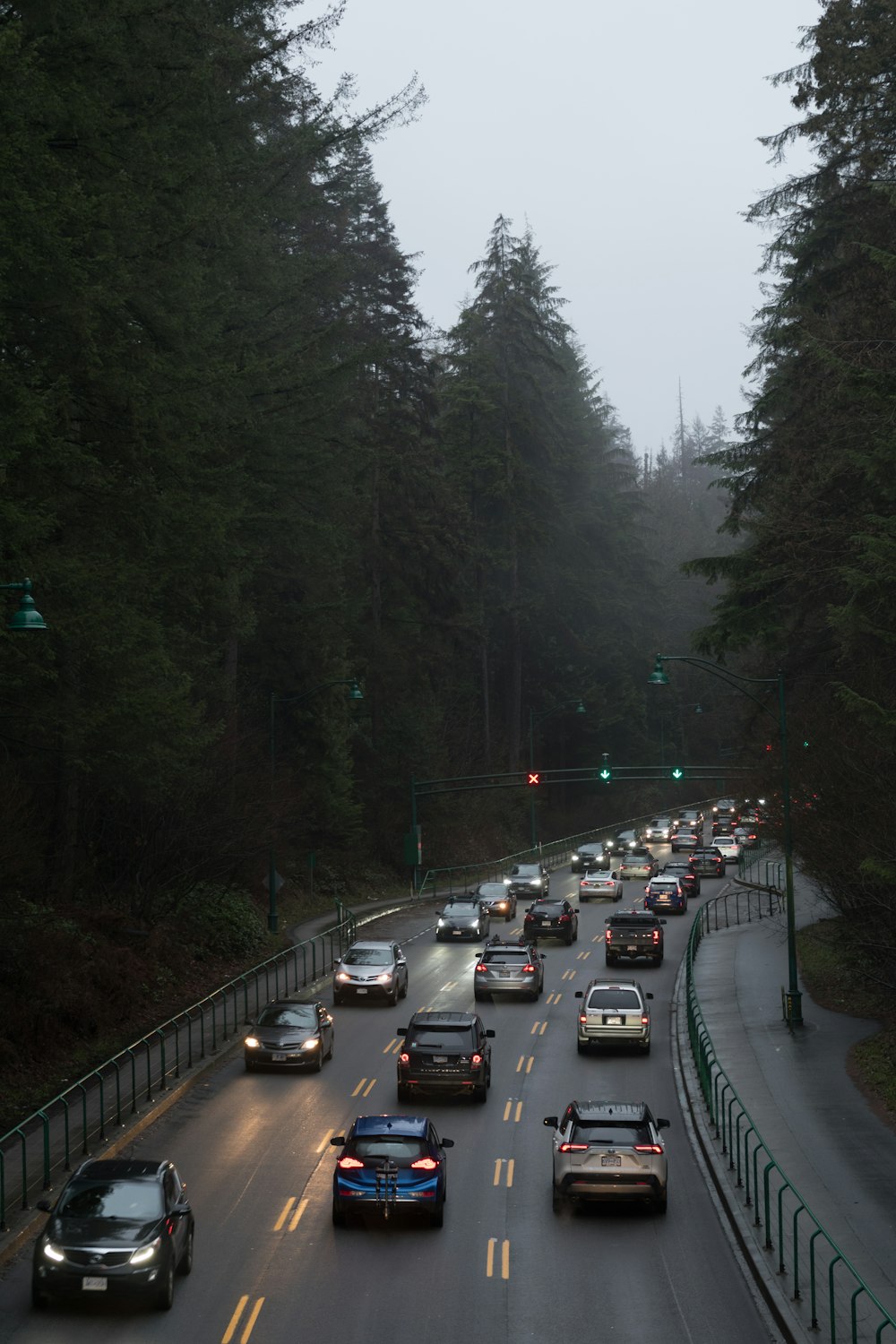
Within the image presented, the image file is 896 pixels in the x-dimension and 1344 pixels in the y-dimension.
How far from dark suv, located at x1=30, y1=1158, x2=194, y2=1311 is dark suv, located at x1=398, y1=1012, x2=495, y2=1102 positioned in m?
10.7

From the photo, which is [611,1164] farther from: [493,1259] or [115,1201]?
[115,1201]

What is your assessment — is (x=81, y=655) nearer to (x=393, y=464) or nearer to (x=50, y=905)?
(x=50, y=905)

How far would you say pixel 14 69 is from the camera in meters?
21.8

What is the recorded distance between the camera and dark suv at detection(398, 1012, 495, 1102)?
85.7 feet

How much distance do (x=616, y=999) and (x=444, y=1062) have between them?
662 centimetres

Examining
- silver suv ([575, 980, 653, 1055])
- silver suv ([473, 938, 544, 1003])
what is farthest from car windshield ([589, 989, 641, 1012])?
silver suv ([473, 938, 544, 1003])

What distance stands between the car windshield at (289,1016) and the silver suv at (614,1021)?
6.02 metres

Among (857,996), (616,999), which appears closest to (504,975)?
(616,999)

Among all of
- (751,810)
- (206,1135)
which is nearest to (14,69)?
(206,1135)

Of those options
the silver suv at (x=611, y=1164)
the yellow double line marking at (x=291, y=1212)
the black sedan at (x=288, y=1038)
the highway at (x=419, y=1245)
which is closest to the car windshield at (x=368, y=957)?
the black sedan at (x=288, y=1038)

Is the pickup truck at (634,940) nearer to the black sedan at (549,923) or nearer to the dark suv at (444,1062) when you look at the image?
the black sedan at (549,923)

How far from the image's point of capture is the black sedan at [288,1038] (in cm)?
2902

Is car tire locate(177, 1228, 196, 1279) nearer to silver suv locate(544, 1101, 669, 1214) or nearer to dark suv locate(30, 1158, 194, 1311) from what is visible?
dark suv locate(30, 1158, 194, 1311)

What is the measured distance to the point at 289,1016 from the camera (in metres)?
29.9
